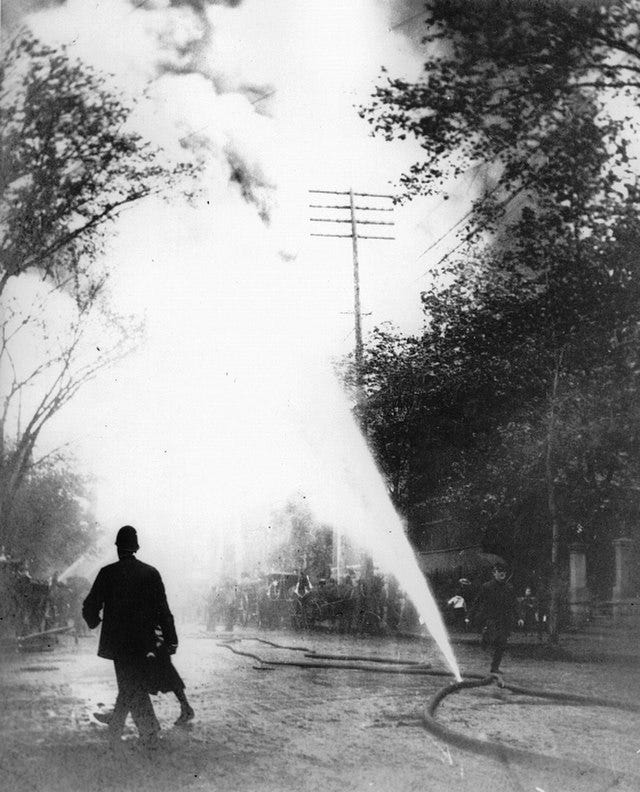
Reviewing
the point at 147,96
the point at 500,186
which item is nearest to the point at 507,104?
the point at 500,186

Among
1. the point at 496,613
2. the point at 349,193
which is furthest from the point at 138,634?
the point at 349,193

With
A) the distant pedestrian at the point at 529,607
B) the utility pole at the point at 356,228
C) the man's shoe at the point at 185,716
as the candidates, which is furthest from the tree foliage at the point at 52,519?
the distant pedestrian at the point at 529,607

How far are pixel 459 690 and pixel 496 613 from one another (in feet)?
1.66

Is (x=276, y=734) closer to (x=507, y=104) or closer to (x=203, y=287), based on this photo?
(x=203, y=287)

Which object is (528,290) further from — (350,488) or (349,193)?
(350,488)

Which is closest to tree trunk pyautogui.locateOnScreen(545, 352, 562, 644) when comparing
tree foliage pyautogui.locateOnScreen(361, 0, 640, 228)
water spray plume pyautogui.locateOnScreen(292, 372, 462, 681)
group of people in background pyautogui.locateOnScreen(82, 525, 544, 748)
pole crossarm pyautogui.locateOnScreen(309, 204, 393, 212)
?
group of people in background pyautogui.locateOnScreen(82, 525, 544, 748)

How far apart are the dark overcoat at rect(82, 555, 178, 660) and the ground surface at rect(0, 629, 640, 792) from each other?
192mm

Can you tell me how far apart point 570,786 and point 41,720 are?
2621 mm

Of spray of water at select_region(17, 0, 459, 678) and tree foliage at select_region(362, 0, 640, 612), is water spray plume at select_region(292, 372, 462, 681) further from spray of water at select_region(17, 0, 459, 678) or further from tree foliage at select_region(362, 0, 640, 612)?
tree foliage at select_region(362, 0, 640, 612)

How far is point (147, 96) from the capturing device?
4.52 meters

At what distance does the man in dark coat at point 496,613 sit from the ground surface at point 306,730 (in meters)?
0.09

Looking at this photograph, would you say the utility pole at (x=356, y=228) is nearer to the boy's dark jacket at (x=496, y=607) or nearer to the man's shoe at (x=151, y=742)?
the boy's dark jacket at (x=496, y=607)

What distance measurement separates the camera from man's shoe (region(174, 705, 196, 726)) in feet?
12.7

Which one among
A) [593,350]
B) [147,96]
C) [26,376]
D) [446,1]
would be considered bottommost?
[26,376]
